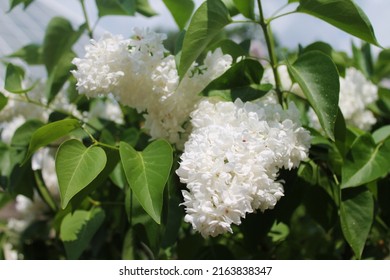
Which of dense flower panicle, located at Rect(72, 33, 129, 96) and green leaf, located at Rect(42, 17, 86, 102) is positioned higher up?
dense flower panicle, located at Rect(72, 33, 129, 96)

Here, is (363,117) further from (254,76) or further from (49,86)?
(49,86)

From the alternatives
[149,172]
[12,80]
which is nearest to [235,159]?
[149,172]

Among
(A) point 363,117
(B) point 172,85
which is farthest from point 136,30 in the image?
(A) point 363,117

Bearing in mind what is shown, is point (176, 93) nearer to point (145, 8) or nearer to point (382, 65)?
point (145, 8)

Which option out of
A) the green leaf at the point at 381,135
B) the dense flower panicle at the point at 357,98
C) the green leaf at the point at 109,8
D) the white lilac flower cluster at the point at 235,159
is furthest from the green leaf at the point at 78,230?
the dense flower panicle at the point at 357,98

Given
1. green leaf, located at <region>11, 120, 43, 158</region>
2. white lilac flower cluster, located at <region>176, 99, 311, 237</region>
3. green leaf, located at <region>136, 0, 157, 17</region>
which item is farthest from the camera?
green leaf, located at <region>136, 0, 157, 17</region>

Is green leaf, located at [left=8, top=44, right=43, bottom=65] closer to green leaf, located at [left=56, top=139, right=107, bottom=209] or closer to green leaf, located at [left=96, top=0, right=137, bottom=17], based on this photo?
green leaf, located at [left=96, top=0, right=137, bottom=17]

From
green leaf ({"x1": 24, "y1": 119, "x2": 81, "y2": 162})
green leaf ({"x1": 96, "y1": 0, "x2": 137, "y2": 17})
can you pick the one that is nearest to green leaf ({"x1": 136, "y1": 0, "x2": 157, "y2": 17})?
green leaf ({"x1": 96, "y1": 0, "x2": 137, "y2": 17})
